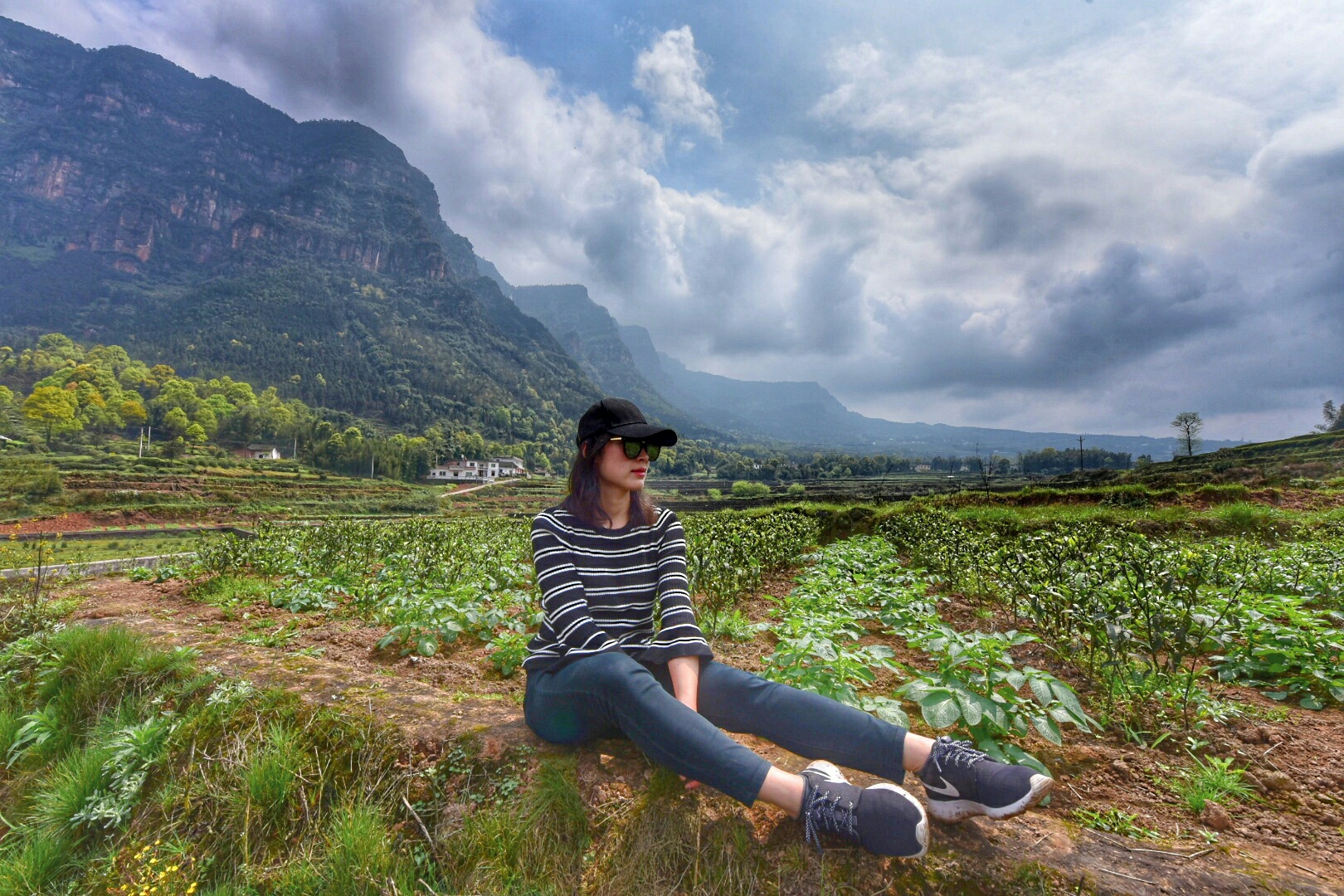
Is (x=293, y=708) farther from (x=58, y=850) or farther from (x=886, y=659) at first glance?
(x=886, y=659)

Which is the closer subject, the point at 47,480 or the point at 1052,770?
the point at 1052,770

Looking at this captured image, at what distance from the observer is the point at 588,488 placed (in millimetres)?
2467

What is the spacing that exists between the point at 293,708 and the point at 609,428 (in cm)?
209

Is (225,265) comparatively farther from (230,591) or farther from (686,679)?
(686,679)

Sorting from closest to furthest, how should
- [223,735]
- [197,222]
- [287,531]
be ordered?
[223,735] < [287,531] < [197,222]

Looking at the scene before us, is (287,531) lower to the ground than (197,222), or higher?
lower

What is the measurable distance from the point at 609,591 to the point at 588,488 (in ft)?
1.68

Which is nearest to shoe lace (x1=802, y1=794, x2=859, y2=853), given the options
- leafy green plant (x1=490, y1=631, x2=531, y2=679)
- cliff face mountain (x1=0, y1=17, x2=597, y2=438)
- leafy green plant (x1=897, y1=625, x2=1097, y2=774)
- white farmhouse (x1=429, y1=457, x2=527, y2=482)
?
leafy green plant (x1=897, y1=625, x2=1097, y2=774)

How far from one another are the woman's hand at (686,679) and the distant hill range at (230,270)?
257 feet

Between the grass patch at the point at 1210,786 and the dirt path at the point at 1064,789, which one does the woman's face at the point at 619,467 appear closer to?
the dirt path at the point at 1064,789

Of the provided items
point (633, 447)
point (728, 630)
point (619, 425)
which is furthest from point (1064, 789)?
point (728, 630)

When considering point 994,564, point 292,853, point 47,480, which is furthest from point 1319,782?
point 47,480

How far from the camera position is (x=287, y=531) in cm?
962

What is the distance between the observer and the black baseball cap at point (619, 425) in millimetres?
2381
